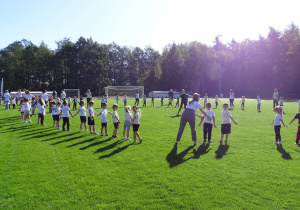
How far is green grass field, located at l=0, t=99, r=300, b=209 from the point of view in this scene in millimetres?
5121

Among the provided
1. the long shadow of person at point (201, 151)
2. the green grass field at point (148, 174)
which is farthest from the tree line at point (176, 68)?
the green grass field at point (148, 174)

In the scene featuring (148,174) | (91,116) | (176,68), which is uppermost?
(176,68)

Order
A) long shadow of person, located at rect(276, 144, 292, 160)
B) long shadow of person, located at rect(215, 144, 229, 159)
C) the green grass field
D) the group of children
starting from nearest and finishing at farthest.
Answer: the green grass field
long shadow of person, located at rect(276, 144, 292, 160)
long shadow of person, located at rect(215, 144, 229, 159)
the group of children

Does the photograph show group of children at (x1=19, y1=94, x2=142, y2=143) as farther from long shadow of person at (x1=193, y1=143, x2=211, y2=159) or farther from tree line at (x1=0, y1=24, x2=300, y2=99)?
tree line at (x1=0, y1=24, x2=300, y2=99)

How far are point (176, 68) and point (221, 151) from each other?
64.5 m

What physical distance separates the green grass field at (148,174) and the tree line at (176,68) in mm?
58164

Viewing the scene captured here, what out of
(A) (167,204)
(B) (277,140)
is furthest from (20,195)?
(B) (277,140)

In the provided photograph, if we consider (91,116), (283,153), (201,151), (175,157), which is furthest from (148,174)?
(91,116)

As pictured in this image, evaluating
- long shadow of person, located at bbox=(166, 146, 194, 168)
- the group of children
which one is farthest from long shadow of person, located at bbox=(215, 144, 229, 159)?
the group of children

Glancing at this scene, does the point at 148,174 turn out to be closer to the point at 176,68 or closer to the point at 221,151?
the point at 221,151

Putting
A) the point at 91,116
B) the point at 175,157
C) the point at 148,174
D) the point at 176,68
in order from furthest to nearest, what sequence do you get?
the point at 176,68
the point at 91,116
the point at 175,157
the point at 148,174

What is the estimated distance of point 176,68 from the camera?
72.1m

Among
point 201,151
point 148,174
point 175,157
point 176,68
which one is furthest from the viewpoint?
point 176,68

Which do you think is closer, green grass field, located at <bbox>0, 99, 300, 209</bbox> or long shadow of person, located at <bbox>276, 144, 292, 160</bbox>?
green grass field, located at <bbox>0, 99, 300, 209</bbox>
